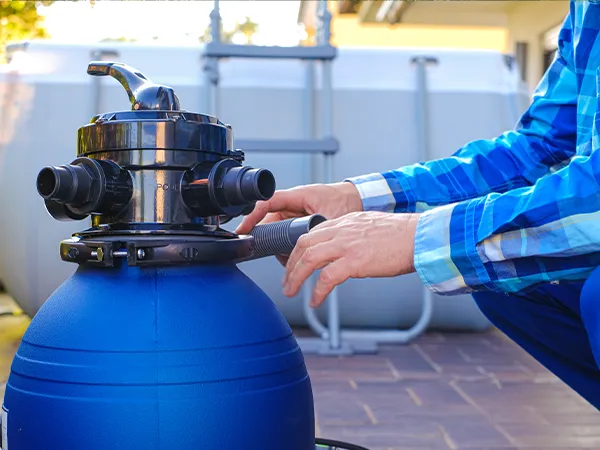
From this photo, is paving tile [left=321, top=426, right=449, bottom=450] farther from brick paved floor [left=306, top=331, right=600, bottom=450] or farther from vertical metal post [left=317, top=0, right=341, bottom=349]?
vertical metal post [left=317, top=0, right=341, bottom=349]

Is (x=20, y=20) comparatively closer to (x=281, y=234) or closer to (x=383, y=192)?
(x=383, y=192)

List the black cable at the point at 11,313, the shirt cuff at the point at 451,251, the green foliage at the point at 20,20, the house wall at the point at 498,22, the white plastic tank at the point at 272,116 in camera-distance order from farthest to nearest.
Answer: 1. the green foliage at the point at 20,20
2. the house wall at the point at 498,22
3. the black cable at the point at 11,313
4. the white plastic tank at the point at 272,116
5. the shirt cuff at the point at 451,251

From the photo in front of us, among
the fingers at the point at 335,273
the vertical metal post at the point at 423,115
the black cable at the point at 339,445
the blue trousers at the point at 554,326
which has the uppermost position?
the vertical metal post at the point at 423,115

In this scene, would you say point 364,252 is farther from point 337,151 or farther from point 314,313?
point 314,313

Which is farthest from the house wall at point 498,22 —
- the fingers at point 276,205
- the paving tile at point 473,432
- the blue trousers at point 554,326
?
the fingers at point 276,205

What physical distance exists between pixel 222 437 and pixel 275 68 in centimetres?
278

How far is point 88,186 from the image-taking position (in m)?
0.88

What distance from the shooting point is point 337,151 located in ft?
10.6

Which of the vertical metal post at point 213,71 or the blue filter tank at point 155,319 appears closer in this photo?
the blue filter tank at point 155,319

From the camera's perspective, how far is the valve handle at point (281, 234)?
1062 millimetres

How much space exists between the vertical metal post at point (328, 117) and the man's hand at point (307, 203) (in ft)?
5.86

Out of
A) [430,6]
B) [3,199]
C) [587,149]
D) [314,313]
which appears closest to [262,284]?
[314,313]

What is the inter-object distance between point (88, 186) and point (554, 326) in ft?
3.19

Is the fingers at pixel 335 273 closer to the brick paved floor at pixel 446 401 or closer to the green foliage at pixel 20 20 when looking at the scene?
the brick paved floor at pixel 446 401
